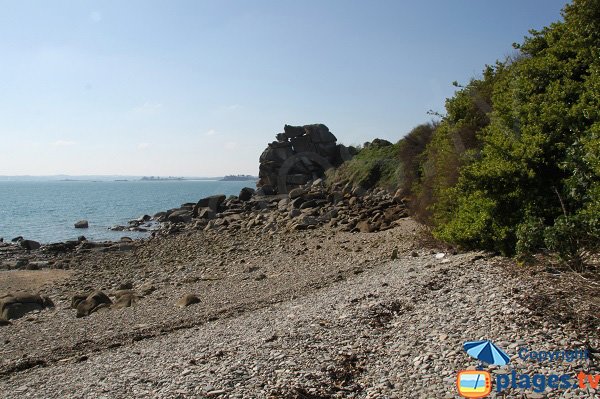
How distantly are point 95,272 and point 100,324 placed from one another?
11064 mm

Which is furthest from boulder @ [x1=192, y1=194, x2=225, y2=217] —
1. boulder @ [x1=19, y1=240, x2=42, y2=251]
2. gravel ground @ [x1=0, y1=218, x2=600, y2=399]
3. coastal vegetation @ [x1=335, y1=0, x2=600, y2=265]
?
coastal vegetation @ [x1=335, y1=0, x2=600, y2=265]

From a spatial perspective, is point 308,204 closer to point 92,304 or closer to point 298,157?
point 92,304

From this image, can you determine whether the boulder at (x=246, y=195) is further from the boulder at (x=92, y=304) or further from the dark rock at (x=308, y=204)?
the boulder at (x=92, y=304)

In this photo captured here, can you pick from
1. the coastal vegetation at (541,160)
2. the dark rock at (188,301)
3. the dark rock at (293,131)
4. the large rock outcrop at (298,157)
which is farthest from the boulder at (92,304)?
the dark rock at (293,131)

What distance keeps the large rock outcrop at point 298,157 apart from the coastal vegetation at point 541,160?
38482mm

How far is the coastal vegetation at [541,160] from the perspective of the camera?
28.6ft

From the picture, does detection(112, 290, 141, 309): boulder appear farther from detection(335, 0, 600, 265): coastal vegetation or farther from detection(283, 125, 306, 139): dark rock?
detection(283, 125, 306, 139): dark rock

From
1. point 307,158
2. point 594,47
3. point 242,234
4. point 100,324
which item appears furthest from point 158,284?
point 307,158

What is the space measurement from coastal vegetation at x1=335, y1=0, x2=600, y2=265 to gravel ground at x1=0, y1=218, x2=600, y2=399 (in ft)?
2.65

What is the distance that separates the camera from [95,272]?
23.0 meters

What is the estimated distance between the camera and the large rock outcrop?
5225 cm

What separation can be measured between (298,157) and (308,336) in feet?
155

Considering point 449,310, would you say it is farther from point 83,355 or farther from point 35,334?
point 35,334

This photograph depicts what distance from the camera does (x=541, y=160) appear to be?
991 cm
